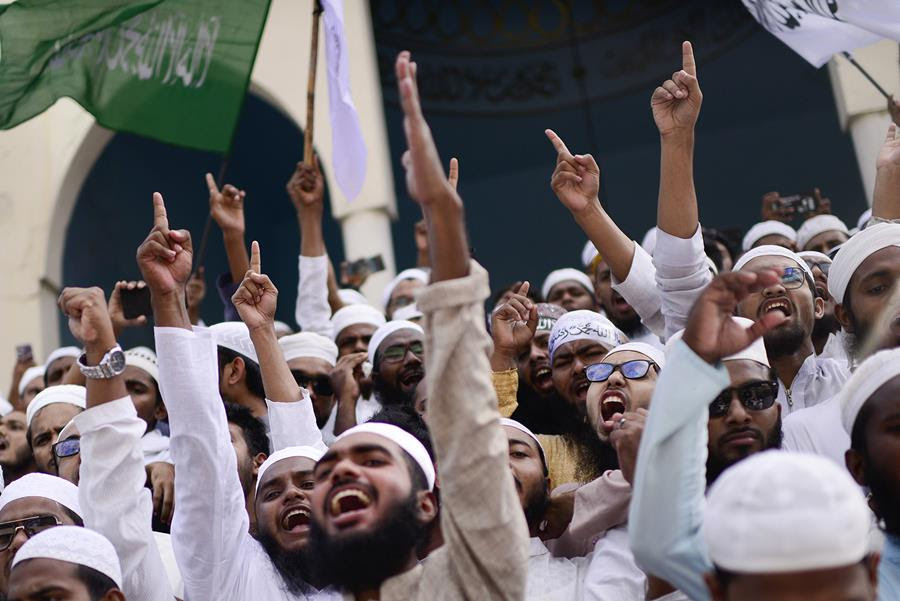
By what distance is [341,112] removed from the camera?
209 inches

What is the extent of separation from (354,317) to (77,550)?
2.58 metres

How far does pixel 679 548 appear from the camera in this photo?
85.4 inches

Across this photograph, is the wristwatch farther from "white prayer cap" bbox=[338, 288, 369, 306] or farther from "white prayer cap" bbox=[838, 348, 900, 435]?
"white prayer cap" bbox=[338, 288, 369, 306]

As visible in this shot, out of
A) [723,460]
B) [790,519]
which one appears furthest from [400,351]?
[790,519]

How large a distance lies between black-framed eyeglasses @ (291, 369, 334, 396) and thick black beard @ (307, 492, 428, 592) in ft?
6.79

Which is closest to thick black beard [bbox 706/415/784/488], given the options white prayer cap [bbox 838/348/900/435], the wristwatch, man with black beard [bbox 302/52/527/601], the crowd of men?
the crowd of men

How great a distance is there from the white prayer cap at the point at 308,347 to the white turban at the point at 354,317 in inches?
20.0

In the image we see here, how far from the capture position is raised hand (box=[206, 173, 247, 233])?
4.91 m

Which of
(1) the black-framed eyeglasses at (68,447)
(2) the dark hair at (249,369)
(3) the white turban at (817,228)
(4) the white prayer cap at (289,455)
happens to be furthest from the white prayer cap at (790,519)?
(3) the white turban at (817,228)

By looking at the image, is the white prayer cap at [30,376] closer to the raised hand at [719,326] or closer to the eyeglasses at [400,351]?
the eyeglasses at [400,351]

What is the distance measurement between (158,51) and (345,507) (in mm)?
3009

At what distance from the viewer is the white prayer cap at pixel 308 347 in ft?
15.6

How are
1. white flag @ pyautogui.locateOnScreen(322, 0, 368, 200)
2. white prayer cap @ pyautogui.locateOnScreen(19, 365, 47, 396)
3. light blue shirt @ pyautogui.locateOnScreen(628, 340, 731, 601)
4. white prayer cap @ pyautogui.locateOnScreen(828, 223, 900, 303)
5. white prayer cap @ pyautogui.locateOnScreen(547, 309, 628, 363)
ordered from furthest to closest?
1. white prayer cap @ pyautogui.locateOnScreen(19, 365, 47, 396)
2. white flag @ pyautogui.locateOnScreen(322, 0, 368, 200)
3. white prayer cap @ pyautogui.locateOnScreen(547, 309, 628, 363)
4. white prayer cap @ pyautogui.locateOnScreen(828, 223, 900, 303)
5. light blue shirt @ pyautogui.locateOnScreen(628, 340, 731, 601)

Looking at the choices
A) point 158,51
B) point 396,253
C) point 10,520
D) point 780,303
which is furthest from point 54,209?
point 780,303
